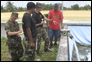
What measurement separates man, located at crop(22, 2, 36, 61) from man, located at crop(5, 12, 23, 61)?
1.29 feet

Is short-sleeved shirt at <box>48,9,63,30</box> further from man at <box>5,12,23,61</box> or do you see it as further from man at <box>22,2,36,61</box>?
man at <box>22,2,36,61</box>

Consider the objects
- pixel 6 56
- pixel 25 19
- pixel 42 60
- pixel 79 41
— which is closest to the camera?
pixel 25 19

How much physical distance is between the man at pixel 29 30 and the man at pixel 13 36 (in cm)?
39

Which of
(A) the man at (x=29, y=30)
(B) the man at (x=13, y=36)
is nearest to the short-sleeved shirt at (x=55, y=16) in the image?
(B) the man at (x=13, y=36)

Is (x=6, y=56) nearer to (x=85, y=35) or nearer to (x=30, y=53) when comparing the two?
(x=30, y=53)

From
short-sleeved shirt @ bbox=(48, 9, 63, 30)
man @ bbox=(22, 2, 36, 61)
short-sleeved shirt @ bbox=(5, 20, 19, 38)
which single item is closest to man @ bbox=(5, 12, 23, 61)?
short-sleeved shirt @ bbox=(5, 20, 19, 38)

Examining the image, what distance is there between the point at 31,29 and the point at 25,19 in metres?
0.28

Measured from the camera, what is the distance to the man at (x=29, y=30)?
243 centimetres

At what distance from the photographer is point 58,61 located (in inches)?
108

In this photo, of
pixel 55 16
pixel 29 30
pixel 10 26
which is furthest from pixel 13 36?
pixel 55 16

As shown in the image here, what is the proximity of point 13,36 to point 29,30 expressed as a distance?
80 centimetres

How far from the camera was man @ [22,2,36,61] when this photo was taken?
7.98ft

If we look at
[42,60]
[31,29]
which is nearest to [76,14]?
[42,60]

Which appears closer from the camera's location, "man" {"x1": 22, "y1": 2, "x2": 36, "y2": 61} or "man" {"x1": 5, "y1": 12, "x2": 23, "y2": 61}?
"man" {"x1": 22, "y1": 2, "x2": 36, "y2": 61}
